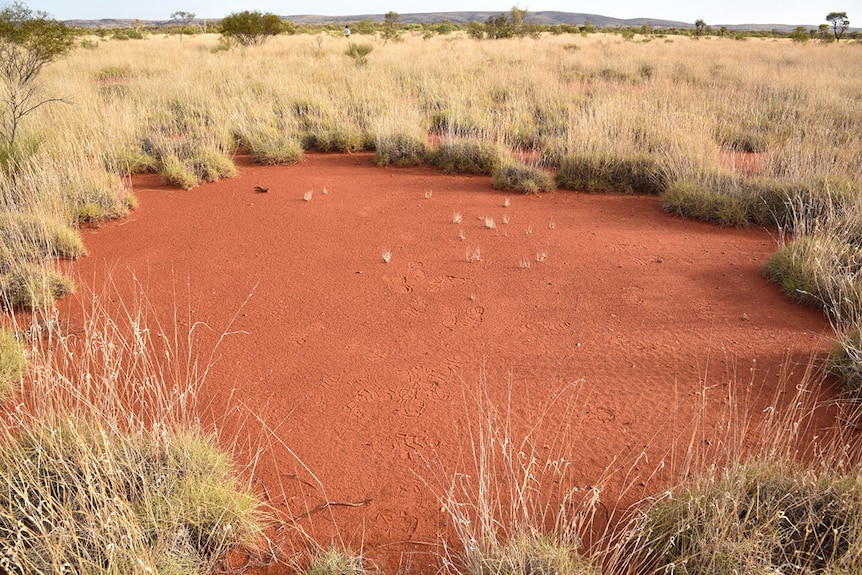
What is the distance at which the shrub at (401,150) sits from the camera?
9320 mm

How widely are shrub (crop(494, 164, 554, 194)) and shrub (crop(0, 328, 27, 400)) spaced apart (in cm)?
617

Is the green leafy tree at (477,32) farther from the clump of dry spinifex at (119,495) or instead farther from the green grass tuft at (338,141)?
the clump of dry spinifex at (119,495)

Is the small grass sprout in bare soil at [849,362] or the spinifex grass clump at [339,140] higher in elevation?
the spinifex grass clump at [339,140]

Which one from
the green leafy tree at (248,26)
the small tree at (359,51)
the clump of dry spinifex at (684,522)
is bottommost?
the clump of dry spinifex at (684,522)

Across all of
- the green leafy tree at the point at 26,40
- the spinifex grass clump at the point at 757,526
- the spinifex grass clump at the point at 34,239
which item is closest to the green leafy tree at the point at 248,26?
the green leafy tree at the point at 26,40

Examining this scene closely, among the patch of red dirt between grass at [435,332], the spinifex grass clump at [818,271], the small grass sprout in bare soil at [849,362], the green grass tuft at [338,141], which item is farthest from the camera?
the green grass tuft at [338,141]

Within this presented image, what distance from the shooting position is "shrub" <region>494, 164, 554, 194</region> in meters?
7.98

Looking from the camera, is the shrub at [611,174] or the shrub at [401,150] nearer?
the shrub at [611,174]

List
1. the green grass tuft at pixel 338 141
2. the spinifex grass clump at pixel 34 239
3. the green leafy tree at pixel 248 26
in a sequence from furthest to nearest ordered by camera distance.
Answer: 1. the green leafy tree at pixel 248 26
2. the green grass tuft at pixel 338 141
3. the spinifex grass clump at pixel 34 239

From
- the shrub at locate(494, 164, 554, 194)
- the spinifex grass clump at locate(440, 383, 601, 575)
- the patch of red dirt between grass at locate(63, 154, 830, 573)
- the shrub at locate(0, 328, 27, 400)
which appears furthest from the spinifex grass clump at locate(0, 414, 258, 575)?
the shrub at locate(494, 164, 554, 194)

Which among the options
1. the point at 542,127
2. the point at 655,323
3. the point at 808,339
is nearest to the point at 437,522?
the point at 655,323

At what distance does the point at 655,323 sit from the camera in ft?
15.1

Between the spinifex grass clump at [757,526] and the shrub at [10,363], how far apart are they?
12.6 feet

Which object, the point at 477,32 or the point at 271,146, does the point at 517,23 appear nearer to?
the point at 477,32
